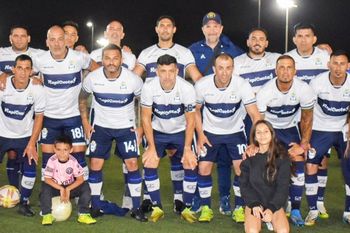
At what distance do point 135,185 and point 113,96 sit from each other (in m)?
1.11

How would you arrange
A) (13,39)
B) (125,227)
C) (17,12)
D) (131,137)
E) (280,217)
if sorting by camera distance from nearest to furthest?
(280,217), (125,227), (131,137), (13,39), (17,12)

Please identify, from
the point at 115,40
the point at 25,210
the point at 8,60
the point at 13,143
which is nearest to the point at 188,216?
the point at 25,210

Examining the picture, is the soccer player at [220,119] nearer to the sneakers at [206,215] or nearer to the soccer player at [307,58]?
the sneakers at [206,215]

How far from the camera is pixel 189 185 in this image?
686 cm

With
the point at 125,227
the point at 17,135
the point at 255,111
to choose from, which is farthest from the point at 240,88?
the point at 17,135

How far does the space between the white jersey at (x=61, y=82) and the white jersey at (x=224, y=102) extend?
158cm

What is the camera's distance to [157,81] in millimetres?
6676

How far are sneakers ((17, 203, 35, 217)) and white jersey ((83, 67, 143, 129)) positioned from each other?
1378 millimetres

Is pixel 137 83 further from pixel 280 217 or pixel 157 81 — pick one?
pixel 280 217

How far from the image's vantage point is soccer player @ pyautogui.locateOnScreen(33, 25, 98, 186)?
22.8 ft

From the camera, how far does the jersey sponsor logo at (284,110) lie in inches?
262

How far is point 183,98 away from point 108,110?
92cm

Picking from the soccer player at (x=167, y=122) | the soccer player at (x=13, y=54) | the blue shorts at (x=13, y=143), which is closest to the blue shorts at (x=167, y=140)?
the soccer player at (x=167, y=122)

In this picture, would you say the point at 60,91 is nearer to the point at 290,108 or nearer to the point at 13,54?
→ the point at 13,54
